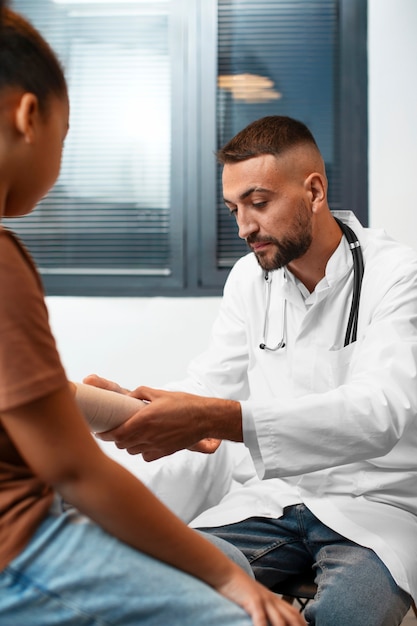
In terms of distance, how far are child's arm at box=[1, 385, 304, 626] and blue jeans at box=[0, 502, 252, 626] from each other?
0.07 ft

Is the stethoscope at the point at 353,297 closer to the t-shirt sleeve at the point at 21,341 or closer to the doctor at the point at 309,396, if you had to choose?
the doctor at the point at 309,396

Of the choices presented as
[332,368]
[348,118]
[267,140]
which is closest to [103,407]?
[332,368]

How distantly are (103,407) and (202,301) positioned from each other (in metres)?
1.68

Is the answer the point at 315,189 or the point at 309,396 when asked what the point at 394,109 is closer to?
the point at 315,189

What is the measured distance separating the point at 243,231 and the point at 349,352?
40 centimetres

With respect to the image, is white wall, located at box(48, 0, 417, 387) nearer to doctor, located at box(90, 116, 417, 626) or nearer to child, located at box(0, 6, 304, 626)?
doctor, located at box(90, 116, 417, 626)

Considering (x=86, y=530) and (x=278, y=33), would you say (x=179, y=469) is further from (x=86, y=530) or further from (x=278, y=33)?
(x=278, y=33)

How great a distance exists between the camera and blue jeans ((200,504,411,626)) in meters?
1.48

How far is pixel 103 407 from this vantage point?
53.4 inches

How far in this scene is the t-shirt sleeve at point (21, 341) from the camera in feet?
2.56

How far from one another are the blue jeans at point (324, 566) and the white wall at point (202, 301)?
1.26m

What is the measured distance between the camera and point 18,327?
79 centimetres

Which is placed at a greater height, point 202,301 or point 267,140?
point 267,140

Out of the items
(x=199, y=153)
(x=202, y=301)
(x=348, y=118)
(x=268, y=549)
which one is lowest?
(x=268, y=549)
